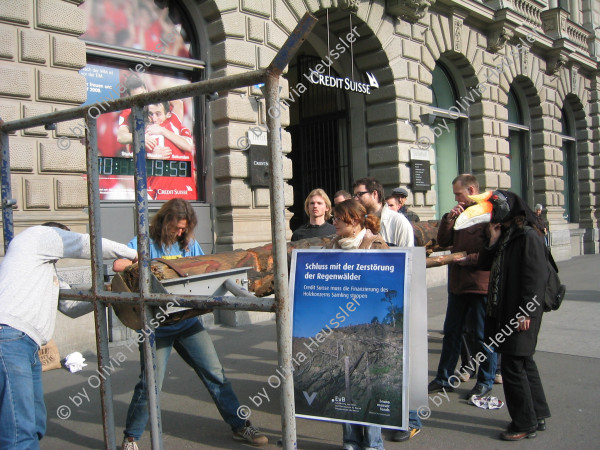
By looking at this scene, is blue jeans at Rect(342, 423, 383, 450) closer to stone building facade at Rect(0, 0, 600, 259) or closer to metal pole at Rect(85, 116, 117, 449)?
metal pole at Rect(85, 116, 117, 449)

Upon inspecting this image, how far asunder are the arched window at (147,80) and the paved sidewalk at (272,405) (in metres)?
2.60

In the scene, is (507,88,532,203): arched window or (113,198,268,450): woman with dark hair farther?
(507,88,532,203): arched window

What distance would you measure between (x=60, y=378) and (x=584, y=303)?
26.2ft

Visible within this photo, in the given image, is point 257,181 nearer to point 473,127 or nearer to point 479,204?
point 479,204

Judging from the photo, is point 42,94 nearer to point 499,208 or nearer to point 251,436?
point 251,436

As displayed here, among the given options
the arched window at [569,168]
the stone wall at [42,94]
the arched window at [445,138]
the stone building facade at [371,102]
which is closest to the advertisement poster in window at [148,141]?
the stone building facade at [371,102]

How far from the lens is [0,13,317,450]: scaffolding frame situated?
2.14 meters

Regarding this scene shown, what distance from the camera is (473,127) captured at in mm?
14109

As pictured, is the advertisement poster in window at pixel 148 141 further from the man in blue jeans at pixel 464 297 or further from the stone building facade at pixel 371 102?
the man in blue jeans at pixel 464 297

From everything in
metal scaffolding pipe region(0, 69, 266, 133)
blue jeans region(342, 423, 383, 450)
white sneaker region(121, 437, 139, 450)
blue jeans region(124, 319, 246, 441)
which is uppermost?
metal scaffolding pipe region(0, 69, 266, 133)

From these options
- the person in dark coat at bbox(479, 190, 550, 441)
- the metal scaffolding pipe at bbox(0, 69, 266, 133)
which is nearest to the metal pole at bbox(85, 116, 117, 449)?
the metal scaffolding pipe at bbox(0, 69, 266, 133)

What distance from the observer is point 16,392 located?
8.91 ft

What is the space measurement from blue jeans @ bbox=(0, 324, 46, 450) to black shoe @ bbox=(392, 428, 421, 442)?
2.35 meters

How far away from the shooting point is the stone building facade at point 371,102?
645 centimetres
